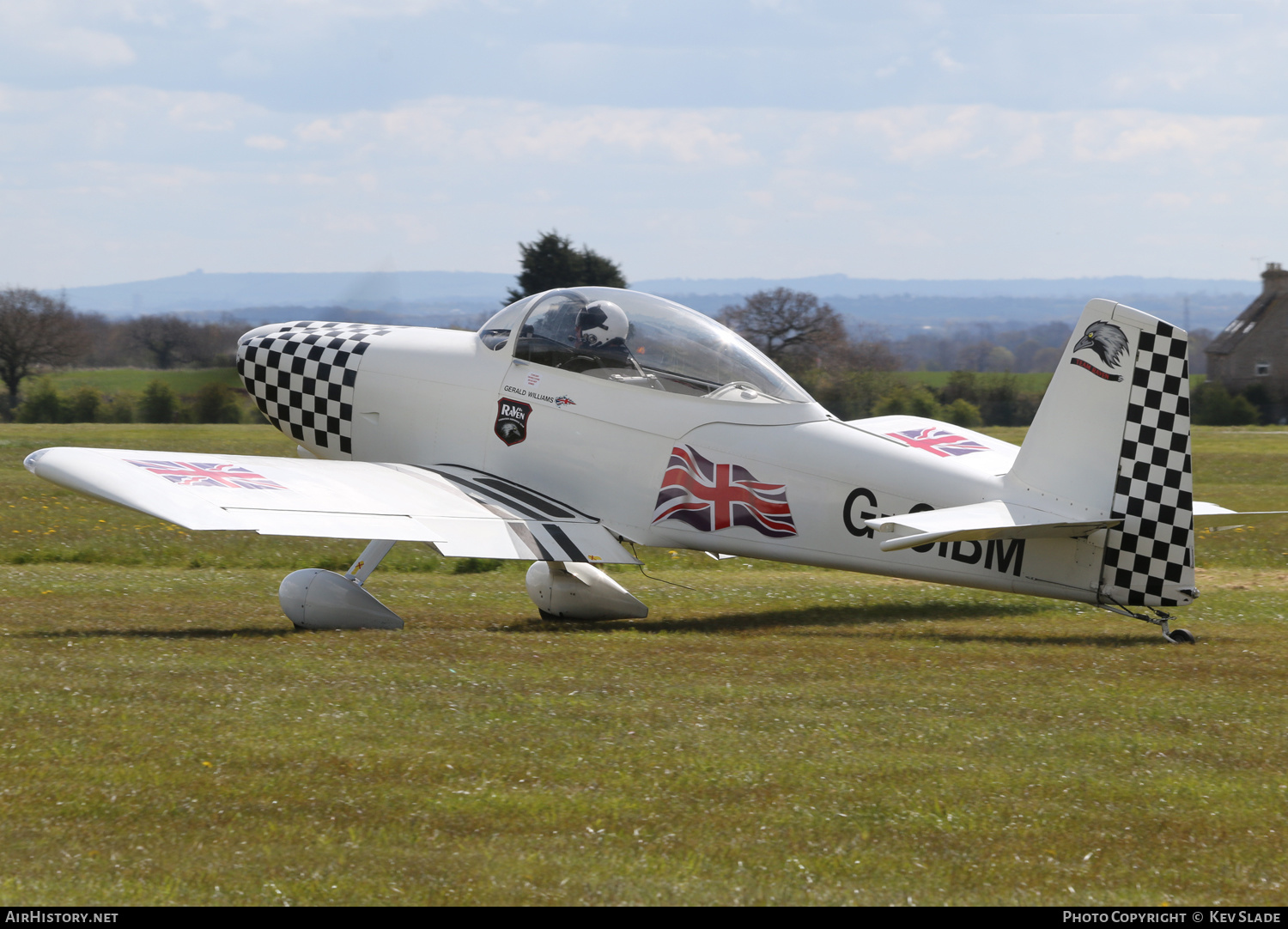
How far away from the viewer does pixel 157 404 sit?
1594 inches

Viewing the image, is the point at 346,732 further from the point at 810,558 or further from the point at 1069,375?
the point at 1069,375

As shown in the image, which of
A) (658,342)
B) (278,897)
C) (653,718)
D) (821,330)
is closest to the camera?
(278,897)

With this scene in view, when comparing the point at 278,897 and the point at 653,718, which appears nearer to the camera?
the point at 278,897

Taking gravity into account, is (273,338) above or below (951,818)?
above

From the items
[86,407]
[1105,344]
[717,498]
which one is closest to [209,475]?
[717,498]

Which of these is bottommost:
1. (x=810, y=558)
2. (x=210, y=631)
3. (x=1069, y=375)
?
(x=210, y=631)

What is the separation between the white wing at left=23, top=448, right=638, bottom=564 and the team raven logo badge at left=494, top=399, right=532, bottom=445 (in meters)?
0.36

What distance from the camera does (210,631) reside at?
893cm

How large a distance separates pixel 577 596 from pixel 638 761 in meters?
4.53

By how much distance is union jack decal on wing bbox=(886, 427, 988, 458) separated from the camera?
10.8 m

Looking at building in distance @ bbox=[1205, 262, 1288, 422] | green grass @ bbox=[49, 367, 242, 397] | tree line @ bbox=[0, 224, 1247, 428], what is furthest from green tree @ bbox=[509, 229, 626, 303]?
building in distance @ bbox=[1205, 262, 1288, 422]

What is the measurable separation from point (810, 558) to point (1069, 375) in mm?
2139

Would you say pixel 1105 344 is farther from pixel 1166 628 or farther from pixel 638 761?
pixel 638 761

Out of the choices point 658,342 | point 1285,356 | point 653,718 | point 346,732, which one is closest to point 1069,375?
point 658,342
